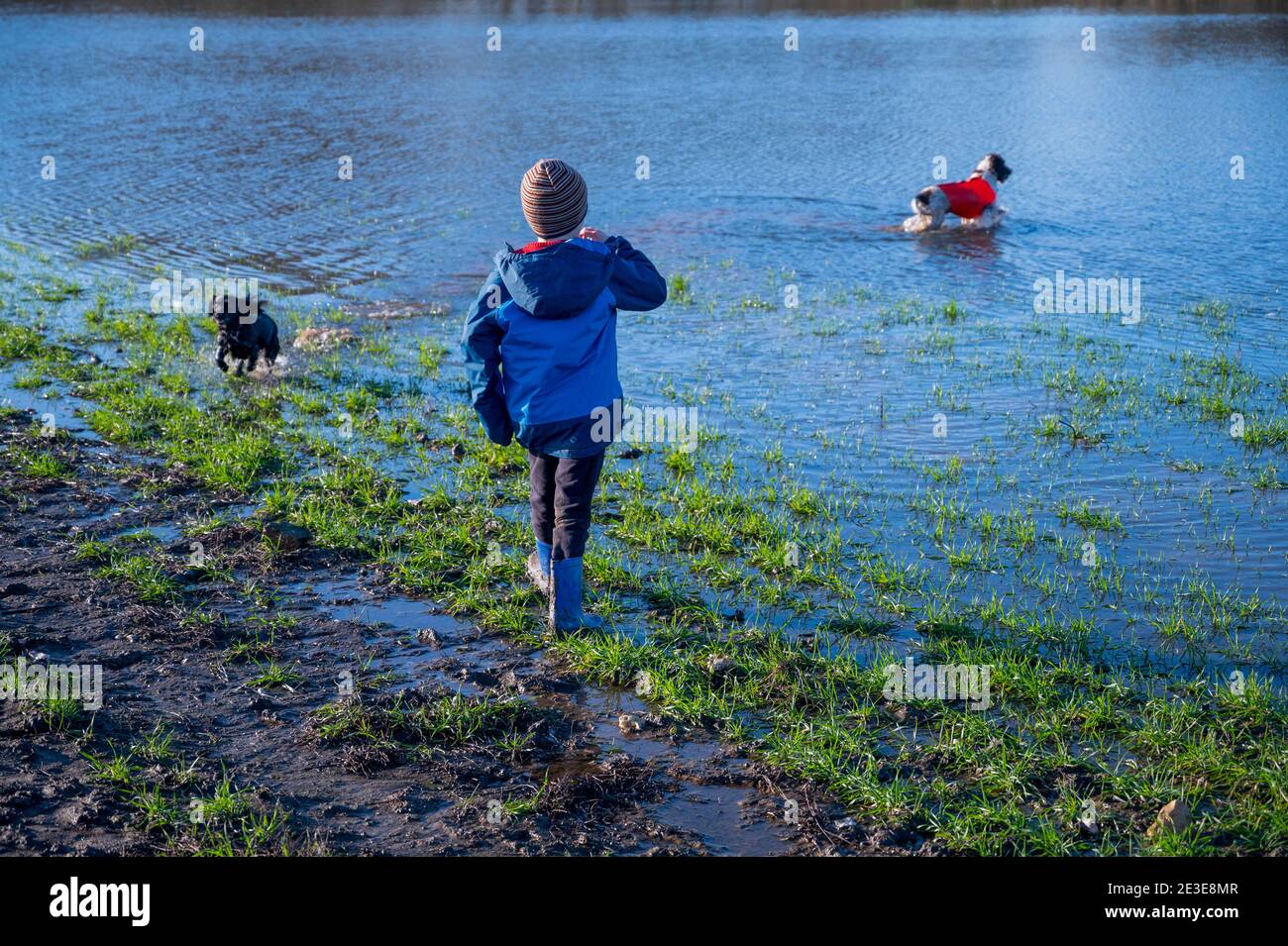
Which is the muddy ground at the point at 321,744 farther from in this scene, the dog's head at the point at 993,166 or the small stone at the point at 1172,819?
the dog's head at the point at 993,166

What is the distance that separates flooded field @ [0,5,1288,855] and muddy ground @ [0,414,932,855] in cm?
2

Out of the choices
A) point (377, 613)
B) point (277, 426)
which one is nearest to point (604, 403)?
point (377, 613)

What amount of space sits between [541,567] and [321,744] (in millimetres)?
1564

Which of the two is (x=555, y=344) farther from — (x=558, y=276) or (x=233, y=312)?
(x=233, y=312)

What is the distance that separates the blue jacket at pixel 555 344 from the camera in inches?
215

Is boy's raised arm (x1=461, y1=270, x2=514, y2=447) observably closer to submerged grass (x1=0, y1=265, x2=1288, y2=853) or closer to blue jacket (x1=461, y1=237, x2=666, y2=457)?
blue jacket (x1=461, y1=237, x2=666, y2=457)

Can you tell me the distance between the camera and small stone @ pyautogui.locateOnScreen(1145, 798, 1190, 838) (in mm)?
4203

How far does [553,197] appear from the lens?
5355 mm

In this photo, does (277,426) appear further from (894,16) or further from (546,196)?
(894,16)

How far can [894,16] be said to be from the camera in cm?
4272

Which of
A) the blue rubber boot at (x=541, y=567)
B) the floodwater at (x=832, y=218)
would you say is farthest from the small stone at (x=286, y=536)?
the floodwater at (x=832, y=218)

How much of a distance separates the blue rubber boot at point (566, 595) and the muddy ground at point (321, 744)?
0.75ft

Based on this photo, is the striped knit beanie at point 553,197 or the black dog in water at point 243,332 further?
the black dog in water at point 243,332

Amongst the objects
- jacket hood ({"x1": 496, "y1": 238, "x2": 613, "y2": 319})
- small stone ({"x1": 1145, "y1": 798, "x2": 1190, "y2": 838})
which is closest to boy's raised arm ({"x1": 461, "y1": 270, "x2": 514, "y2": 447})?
jacket hood ({"x1": 496, "y1": 238, "x2": 613, "y2": 319})
